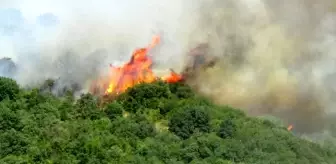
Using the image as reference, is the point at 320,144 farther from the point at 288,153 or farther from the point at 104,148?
the point at 104,148

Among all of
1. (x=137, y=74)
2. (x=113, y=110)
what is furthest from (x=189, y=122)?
(x=137, y=74)

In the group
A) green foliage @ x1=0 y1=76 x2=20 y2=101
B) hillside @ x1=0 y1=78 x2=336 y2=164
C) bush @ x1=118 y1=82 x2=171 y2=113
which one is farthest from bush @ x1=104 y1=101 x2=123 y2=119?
green foliage @ x1=0 y1=76 x2=20 y2=101

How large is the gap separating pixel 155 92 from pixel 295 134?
9313 mm

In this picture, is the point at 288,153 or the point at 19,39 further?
the point at 19,39

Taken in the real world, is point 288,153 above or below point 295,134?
below

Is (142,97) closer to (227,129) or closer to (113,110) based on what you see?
(113,110)

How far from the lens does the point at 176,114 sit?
236 feet

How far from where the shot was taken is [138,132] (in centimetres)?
6906

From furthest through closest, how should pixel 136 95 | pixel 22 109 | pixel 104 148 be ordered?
1. pixel 136 95
2. pixel 22 109
3. pixel 104 148

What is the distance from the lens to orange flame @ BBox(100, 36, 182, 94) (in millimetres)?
77500

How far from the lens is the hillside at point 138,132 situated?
65.6m

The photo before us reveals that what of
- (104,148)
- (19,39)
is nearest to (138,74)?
(19,39)

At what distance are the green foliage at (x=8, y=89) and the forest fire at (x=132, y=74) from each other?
6087mm

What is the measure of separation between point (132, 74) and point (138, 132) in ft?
32.5
